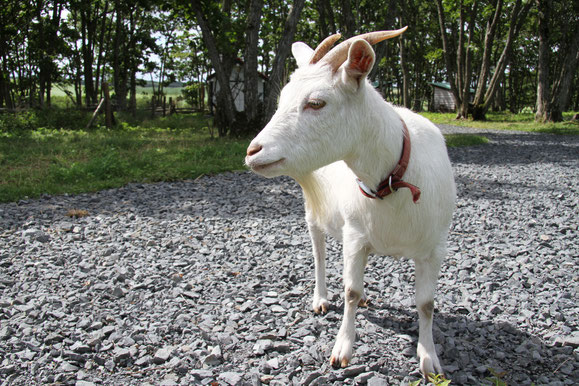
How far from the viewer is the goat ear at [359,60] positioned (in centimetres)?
190

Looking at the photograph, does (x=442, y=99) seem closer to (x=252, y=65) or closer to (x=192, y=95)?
(x=192, y=95)

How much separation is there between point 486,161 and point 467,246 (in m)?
6.56

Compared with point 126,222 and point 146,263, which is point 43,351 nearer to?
point 146,263

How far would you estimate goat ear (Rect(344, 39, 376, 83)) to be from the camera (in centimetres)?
190

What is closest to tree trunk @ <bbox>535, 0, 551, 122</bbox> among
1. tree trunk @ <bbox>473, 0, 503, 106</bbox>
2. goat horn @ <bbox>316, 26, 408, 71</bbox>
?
tree trunk @ <bbox>473, 0, 503, 106</bbox>

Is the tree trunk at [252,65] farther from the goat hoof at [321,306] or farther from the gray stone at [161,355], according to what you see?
the gray stone at [161,355]

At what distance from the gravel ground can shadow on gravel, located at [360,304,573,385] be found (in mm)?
12

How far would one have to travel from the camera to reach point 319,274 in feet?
11.4

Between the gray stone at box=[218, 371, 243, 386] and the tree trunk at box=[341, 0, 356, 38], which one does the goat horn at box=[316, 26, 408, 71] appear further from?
the tree trunk at box=[341, 0, 356, 38]

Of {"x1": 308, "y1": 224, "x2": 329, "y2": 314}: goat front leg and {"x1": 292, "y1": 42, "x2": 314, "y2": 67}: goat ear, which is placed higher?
{"x1": 292, "y1": 42, "x2": 314, "y2": 67}: goat ear

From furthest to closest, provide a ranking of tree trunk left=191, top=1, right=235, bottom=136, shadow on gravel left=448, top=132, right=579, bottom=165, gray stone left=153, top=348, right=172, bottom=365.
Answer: tree trunk left=191, top=1, right=235, bottom=136 < shadow on gravel left=448, top=132, right=579, bottom=165 < gray stone left=153, top=348, right=172, bottom=365

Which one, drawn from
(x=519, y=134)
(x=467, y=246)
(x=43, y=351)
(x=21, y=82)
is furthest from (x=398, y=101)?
(x=43, y=351)

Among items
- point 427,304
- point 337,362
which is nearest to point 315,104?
point 427,304

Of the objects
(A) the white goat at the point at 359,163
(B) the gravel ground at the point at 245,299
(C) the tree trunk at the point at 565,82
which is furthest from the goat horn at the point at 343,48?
(C) the tree trunk at the point at 565,82
